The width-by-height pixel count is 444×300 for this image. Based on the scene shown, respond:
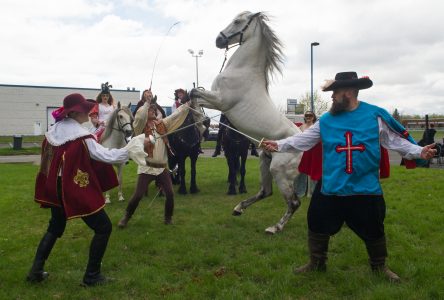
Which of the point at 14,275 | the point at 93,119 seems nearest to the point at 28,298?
the point at 14,275

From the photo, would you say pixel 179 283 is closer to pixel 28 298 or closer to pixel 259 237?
pixel 28 298

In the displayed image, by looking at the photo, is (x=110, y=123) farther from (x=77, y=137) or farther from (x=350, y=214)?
(x=350, y=214)

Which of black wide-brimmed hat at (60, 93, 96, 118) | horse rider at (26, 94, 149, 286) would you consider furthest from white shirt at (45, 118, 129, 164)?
black wide-brimmed hat at (60, 93, 96, 118)

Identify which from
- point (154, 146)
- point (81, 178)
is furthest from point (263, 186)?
point (81, 178)

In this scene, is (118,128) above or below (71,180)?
above

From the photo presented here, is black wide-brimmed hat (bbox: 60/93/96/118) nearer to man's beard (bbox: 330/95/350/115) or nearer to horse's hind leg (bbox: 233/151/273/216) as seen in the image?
man's beard (bbox: 330/95/350/115)

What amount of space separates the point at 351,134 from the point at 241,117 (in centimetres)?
214

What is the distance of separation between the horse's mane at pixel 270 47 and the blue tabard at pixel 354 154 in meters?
2.00

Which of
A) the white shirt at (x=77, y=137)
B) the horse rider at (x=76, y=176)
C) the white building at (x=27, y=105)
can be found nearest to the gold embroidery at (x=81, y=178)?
the horse rider at (x=76, y=176)

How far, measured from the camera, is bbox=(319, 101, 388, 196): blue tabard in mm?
3912

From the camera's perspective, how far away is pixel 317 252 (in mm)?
4434

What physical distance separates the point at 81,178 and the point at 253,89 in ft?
9.13

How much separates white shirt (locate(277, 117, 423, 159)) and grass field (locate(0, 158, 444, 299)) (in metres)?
1.30

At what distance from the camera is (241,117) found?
584 centimetres
